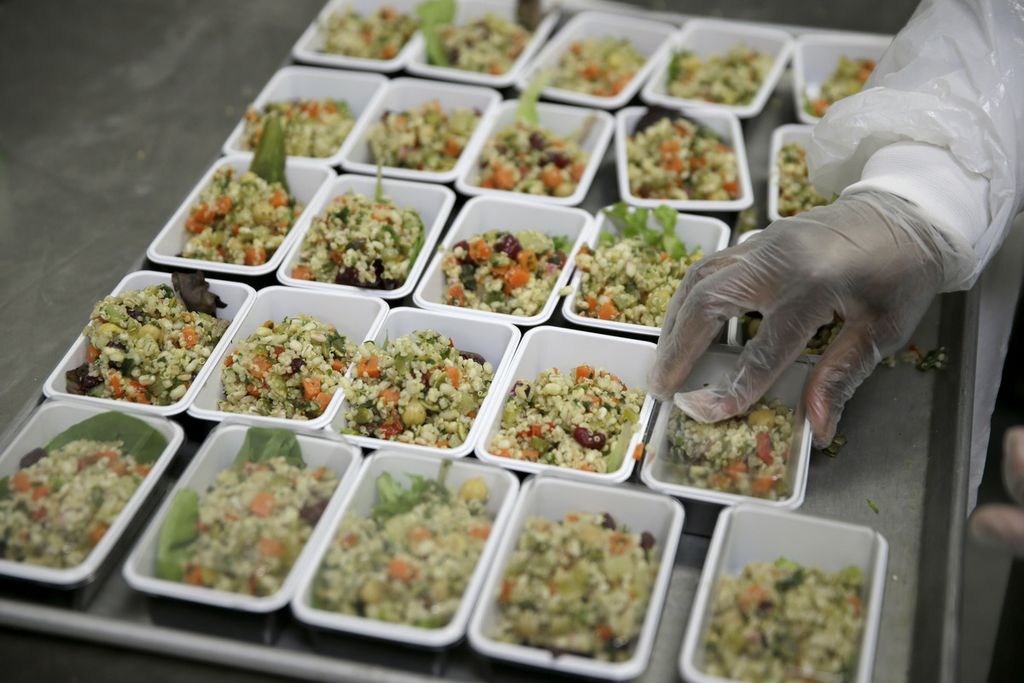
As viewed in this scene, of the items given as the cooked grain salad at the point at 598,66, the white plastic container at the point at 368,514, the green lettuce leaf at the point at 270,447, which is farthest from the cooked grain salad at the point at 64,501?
the cooked grain salad at the point at 598,66

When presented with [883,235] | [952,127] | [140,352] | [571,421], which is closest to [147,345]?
[140,352]

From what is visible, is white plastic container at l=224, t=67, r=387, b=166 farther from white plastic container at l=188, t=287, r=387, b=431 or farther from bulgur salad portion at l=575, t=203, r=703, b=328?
bulgur salad portion at l=575, t=203, r=703, b=328

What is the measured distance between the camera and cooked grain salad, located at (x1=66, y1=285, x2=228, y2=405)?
2422 millimetres

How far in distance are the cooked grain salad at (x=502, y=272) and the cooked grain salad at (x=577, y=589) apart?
80 centimetres

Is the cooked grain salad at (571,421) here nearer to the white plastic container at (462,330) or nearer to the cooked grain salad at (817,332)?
the white plastic container at (462,330)

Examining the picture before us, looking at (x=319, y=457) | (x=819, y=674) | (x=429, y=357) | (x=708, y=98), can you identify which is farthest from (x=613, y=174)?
(x=819, y=674)

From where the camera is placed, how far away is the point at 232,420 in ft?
7.36

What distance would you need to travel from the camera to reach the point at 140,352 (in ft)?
8.01

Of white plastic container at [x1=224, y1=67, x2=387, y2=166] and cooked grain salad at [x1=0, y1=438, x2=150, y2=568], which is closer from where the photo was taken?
cooked grain salad at [x1=0, y1=438, x2=150, y2=568]

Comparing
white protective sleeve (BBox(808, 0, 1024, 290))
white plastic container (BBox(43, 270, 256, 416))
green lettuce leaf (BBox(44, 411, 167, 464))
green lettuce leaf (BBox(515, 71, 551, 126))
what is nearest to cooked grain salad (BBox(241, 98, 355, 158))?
green lettuce leaf (BBox(515, 71, 551, 126))

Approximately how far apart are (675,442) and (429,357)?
634 mm

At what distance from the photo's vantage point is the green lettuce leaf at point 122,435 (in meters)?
2.23

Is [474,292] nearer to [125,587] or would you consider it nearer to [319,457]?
[319,457]

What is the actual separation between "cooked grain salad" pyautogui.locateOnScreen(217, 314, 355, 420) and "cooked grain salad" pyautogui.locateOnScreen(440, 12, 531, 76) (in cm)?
148
